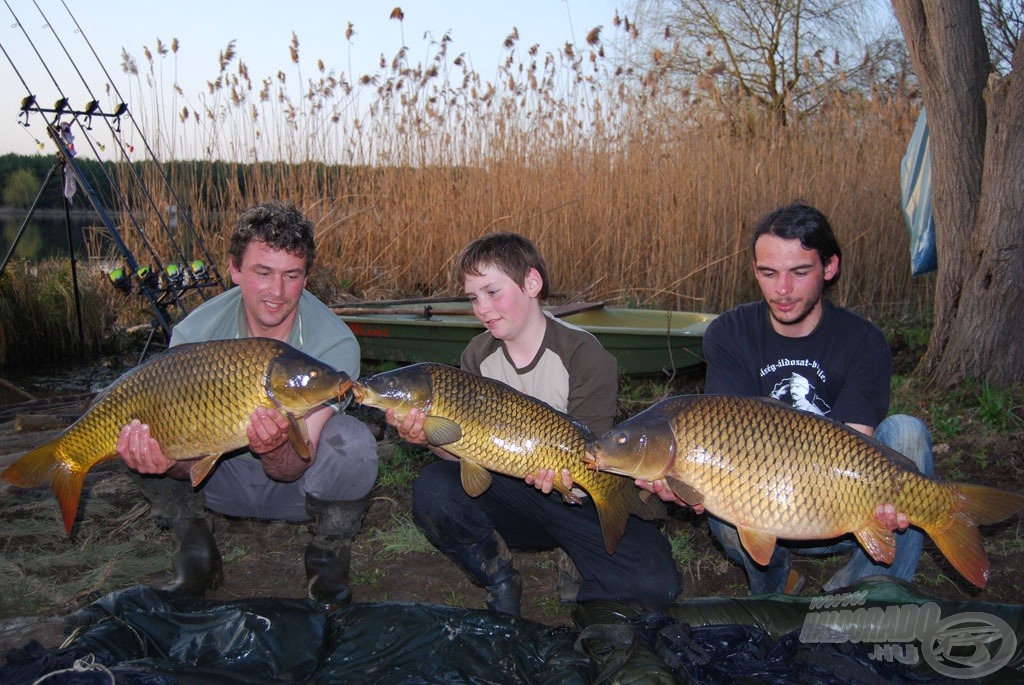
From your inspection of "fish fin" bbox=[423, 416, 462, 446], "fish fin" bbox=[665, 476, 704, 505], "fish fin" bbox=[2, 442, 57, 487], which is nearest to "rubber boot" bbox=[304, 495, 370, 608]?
"fish fin" bbox=[423, 416, 462, 446]

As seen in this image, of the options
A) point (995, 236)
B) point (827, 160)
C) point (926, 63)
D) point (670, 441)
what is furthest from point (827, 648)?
point (827, 160)

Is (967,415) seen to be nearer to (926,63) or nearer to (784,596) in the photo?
(926,63)

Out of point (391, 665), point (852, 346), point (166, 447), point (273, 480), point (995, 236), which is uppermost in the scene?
point (995, 236)

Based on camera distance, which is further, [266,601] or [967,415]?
[967,415]

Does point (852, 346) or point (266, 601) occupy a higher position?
point (852, 346)

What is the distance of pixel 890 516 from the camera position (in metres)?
1.70

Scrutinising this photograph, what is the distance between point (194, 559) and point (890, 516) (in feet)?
5.39

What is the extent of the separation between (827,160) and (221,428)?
5.60m

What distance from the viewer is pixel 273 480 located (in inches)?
87.7

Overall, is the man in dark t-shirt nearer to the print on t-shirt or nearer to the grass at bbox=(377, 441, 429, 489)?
the print on t-shirt

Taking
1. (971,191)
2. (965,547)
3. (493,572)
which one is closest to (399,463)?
(493,572)

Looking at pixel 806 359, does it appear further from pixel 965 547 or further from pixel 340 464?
pixel 340 464

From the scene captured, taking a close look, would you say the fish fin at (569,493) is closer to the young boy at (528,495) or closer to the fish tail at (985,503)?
the young boy at (528,495)

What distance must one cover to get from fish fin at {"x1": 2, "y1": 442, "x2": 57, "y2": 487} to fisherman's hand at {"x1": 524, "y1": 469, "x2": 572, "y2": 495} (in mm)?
1034
